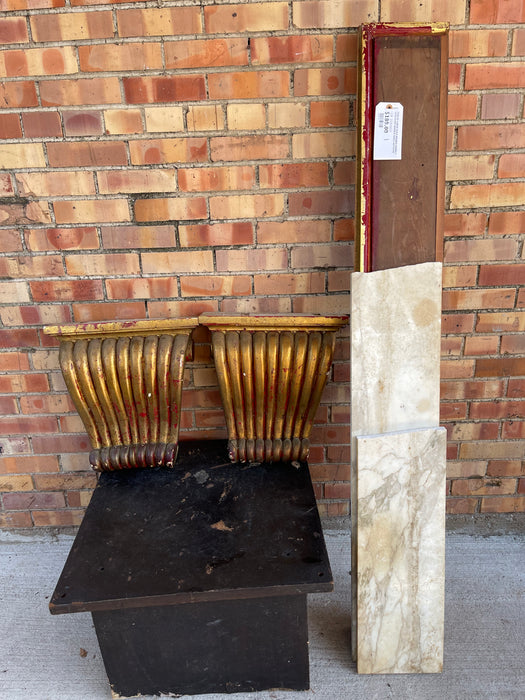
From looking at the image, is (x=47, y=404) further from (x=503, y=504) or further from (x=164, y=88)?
(x=503, y=504)

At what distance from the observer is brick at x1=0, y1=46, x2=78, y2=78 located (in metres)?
1.75

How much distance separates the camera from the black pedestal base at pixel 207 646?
1579mm

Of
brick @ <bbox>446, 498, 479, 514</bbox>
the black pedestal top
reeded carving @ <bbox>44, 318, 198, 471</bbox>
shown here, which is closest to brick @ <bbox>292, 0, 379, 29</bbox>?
reeded carving @ <bbox>44, 318, 198, 471</bbox>

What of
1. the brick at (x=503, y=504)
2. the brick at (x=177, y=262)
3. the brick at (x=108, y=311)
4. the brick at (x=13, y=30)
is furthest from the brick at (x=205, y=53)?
the brick at (x=503, y=504)

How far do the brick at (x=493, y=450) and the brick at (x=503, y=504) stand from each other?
0.20 m

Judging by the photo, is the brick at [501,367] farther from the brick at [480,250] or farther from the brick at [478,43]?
the brick at [478,43]

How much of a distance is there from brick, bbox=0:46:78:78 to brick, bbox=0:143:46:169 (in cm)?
22

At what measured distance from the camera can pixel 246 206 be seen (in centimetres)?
188

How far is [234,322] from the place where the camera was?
Answer: 189 centimetres

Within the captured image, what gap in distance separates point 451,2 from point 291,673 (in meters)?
2.17

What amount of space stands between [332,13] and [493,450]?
67.3 inches

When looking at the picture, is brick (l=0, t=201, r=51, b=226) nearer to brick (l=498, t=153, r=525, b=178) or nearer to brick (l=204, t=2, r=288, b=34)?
brick (l=204, t=2, r=288, b=34)

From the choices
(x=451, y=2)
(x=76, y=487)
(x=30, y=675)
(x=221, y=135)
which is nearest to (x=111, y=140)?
(x=221, y=135)

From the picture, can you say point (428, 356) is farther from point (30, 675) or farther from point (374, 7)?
point (30, 675)
